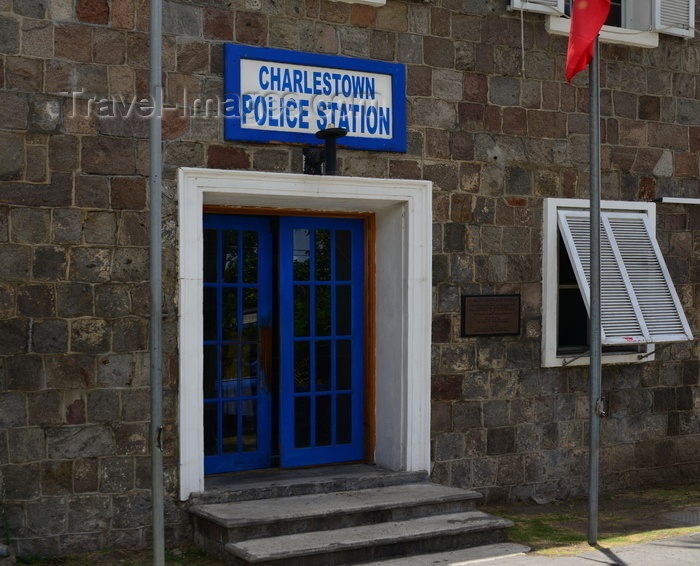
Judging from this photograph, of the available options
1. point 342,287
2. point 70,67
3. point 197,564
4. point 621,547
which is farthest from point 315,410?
point 70,67

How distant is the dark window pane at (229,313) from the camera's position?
8109 millimetres

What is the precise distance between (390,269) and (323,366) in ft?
3.13

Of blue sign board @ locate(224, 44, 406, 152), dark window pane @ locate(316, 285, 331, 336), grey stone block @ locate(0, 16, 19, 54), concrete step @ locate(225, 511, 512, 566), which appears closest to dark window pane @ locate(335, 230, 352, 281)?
dark window pane @ locate(316, 285, 331, 336)

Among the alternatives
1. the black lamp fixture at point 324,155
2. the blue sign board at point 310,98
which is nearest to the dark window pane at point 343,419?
the black lamp fixture at point 324,155

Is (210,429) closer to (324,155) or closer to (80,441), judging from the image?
(80,441)

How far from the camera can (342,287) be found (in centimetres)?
862

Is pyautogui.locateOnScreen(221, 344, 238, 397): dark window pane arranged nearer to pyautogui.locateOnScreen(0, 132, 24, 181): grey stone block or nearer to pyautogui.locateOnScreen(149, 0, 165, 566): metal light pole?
pyautogui.locateOnScreen(0, 132, 24, 181): grey stone block

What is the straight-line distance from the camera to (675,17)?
31.6ft

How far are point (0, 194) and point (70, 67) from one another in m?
0.98

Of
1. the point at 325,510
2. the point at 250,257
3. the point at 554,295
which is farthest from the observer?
the point at 554,295

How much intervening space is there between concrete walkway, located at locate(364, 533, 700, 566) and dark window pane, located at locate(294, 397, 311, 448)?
Answer: 5.57 ft

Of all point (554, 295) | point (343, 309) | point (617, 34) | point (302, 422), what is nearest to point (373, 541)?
point (302, 422)

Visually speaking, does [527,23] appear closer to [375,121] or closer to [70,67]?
[375,121]

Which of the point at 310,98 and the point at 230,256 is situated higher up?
the point at 310,98
